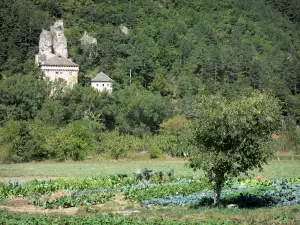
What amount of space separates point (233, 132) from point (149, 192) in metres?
8.35

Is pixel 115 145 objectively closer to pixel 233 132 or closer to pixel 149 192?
pixel 149 192

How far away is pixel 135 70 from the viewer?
4808 inches

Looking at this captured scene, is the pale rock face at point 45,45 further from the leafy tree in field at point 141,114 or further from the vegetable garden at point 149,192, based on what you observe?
the vegetable garden at point 149,192

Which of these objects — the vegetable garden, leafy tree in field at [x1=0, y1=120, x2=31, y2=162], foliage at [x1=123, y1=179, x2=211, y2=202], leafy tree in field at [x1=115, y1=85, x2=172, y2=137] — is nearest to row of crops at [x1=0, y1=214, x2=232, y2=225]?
the vegetable garden

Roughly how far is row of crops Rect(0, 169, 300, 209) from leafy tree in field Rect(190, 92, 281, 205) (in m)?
2.86

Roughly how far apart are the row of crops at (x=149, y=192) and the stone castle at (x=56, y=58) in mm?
68674

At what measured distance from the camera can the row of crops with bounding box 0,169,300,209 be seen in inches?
1079

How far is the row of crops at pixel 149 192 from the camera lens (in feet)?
89.9

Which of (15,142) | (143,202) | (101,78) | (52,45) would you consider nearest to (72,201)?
(143,202)

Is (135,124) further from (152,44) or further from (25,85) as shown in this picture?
(152,44)

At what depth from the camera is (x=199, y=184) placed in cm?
3356

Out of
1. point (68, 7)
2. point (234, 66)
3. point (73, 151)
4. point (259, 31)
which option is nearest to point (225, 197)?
point (73, 151)

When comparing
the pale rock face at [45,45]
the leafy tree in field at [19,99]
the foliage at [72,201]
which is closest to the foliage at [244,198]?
the foliage at [72,201]

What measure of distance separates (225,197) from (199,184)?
17.0 feet
